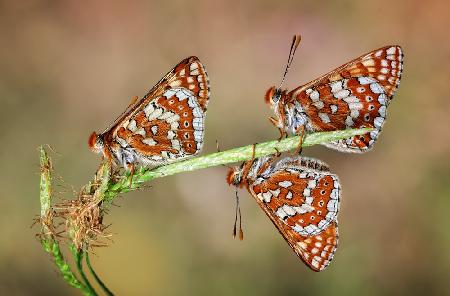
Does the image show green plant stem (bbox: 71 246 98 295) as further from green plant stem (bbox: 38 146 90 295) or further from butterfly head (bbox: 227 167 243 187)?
butterfly head (bbox: 227 167 243 187)

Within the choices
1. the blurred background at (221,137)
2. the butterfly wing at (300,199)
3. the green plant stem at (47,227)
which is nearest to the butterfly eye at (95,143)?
the green plant stem at (47,227)

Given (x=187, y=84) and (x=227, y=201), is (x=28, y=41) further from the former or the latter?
(x=187, y=84)

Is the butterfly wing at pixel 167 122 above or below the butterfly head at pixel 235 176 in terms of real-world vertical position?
above

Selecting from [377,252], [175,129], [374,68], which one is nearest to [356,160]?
[377,252]

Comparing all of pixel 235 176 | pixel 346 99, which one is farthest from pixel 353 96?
pixel 235 176

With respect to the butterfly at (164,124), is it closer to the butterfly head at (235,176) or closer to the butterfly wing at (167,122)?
the butterfly wing at (167,122)

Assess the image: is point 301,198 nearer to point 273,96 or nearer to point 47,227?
point 273,96
